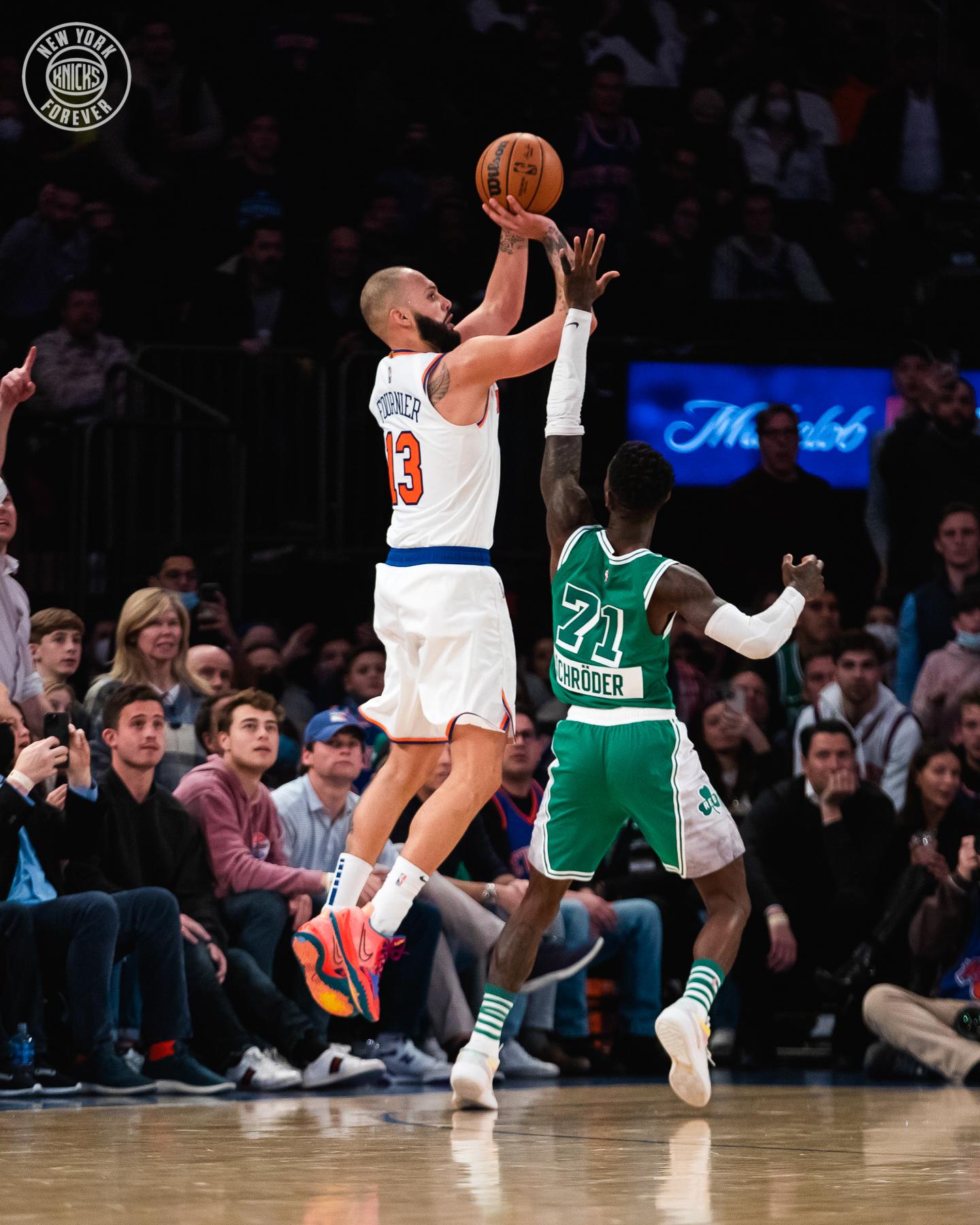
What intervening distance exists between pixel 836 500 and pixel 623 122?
319 cm

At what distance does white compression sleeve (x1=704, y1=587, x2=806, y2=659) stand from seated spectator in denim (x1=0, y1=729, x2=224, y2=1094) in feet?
8.08

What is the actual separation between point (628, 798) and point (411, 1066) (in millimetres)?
2268

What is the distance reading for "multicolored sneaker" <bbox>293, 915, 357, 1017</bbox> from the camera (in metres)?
6.40

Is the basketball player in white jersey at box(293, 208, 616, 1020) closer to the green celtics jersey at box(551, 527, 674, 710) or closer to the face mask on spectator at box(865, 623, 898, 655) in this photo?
the green celtics jersey at box(551, 527, 674, 710)

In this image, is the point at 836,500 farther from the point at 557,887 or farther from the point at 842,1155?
the point at 842,1155

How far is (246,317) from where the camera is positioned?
40.0 feet

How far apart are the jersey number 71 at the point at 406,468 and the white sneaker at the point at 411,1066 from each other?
2583 mm

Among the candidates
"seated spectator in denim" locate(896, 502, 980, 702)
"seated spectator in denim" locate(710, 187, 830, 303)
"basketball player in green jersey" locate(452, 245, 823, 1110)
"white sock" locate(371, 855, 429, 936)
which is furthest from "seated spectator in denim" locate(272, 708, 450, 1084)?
"seated spectator in denim" locate(710, 187, 830, 303)

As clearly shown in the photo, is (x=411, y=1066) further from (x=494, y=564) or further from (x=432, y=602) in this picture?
(x=494, y=564)

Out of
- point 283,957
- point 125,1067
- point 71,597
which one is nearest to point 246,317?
point 71,597

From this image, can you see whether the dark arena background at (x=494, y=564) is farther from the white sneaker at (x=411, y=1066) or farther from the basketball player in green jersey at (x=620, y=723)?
the basketball player in green jersey at (x=620, y=723)

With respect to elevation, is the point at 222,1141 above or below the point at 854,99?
below

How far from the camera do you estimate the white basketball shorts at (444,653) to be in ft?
21.5

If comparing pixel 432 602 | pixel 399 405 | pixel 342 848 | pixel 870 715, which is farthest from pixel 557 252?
pixel 870 715
